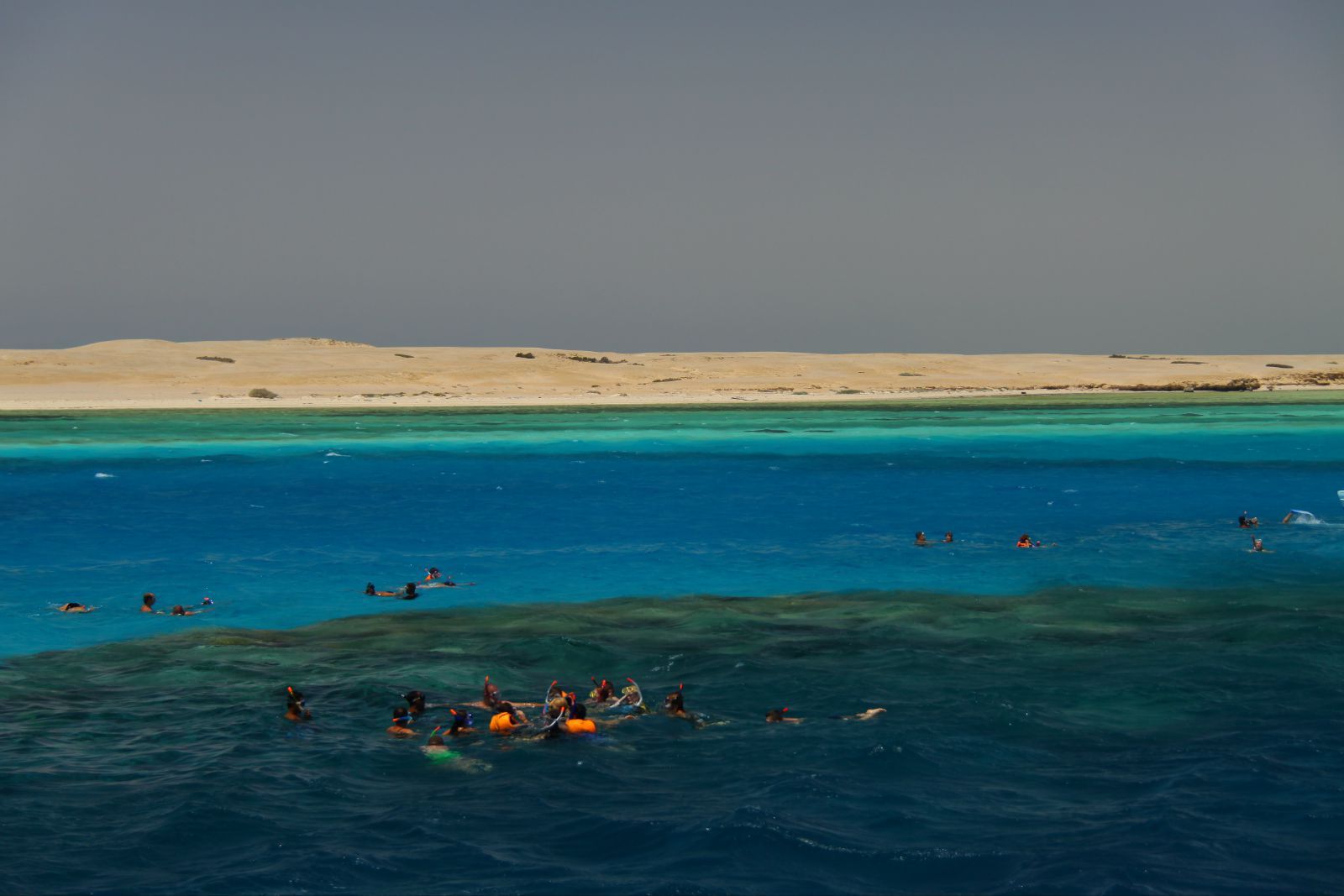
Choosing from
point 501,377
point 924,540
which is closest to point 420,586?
point 924,540

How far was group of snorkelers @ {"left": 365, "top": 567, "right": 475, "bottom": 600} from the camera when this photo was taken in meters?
26.9

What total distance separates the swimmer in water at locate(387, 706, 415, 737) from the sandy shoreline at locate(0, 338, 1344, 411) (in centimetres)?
8295

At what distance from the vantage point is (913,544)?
33.6m

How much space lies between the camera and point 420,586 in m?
28.4

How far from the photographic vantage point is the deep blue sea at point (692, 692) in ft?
43.3

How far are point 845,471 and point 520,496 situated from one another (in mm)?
15677

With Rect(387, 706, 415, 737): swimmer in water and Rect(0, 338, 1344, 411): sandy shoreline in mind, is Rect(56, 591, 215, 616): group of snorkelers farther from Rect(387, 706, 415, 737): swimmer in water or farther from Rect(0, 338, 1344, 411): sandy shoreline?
Rect(0, 338, 1344, 411): sandy shoreline

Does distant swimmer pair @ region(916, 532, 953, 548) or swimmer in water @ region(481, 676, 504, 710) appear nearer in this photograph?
swimmer in water @ region(481, 676, 504, 710)

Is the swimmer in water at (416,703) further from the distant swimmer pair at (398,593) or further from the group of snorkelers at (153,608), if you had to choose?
the group of snorkelers at (153,608)

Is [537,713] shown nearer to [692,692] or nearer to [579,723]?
[579,723]

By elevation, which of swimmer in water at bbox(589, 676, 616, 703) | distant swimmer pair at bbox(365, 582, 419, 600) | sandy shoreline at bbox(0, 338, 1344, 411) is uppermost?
sandy shoreline at bbox(0, 338, 1344, 411)

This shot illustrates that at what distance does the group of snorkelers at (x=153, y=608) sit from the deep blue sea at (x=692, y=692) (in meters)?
0.40

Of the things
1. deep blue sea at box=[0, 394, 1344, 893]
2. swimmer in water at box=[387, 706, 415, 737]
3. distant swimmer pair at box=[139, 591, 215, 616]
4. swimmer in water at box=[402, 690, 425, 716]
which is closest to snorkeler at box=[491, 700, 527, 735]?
deep blue sea at box=[0, 394, 1344, 893]

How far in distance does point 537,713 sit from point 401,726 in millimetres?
2110
